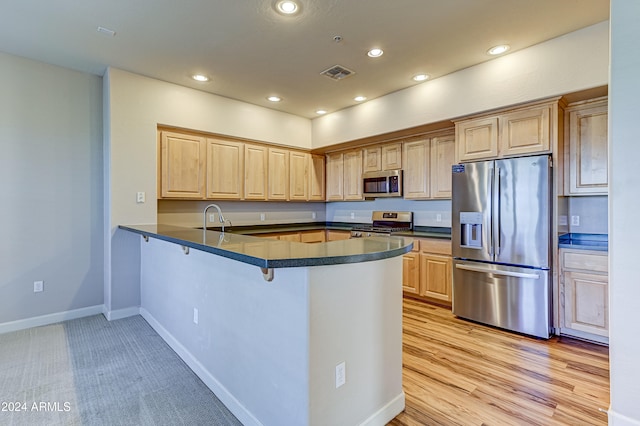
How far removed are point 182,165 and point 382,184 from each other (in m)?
2.85

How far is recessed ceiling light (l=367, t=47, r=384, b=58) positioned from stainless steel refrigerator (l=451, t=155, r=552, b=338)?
1.50m

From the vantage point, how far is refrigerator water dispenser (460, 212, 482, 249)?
334 centimetres

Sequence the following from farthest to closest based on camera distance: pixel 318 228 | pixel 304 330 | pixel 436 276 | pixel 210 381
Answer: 1. pixel 318 228
2. pixel 436 276
3. pixel 210 381
4. pixel 304 330

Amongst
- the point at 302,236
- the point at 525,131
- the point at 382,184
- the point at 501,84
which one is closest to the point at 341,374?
the point at 525,131

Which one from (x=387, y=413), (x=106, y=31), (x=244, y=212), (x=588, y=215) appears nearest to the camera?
(x=387, y=413)

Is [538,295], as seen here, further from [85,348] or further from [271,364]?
[85,348]

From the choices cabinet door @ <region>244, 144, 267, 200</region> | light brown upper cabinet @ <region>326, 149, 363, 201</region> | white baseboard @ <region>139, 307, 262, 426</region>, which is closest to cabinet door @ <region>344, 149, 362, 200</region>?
light brown upper cabinet @ <region>326, 149, 363, 201</region>

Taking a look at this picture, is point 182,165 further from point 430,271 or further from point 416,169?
A: point 430,271

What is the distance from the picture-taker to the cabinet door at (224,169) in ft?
13.9

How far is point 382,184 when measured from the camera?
476 cm

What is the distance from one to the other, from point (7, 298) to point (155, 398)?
2433 mm

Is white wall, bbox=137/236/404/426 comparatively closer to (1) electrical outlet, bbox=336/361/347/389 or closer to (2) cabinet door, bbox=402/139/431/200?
(1) electrical outlet, bbox=336/361/347/389

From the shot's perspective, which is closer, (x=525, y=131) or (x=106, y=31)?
(x=106, y=31)

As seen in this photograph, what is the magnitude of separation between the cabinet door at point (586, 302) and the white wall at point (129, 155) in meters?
4.49
